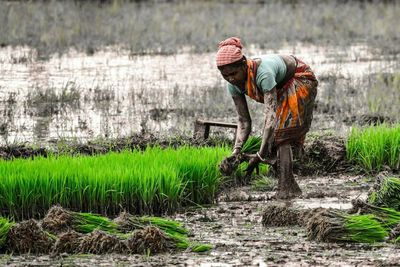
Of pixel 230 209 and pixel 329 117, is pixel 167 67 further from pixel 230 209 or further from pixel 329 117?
pixel 230 209

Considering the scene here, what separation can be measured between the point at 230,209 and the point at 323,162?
1670 millimetres

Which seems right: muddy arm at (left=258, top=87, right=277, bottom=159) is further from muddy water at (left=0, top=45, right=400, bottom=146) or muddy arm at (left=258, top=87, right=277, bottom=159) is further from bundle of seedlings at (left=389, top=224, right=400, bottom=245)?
muddy water at (left=0, top=45, right=400, bottom=146)

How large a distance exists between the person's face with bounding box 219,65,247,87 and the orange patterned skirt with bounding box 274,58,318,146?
42cm

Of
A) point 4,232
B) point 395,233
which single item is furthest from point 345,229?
point 4,232

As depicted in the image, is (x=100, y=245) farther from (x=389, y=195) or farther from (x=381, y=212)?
(x=389, y=195)

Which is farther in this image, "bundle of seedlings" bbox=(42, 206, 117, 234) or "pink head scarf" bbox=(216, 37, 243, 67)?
"pink head scarf" bbox=(216, 37, 243, 67)

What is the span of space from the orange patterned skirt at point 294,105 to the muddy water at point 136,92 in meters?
2.60

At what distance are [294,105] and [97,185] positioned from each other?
1423 mm

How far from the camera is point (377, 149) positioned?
8039 millimetres

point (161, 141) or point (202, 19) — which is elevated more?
point (202, 19)

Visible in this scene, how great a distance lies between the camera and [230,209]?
22.1ft

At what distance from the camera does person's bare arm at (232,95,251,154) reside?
687 centimetres

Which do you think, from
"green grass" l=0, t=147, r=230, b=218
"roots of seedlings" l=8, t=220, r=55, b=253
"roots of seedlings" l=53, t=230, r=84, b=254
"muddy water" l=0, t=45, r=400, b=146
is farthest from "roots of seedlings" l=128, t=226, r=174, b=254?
"muddy water" l=0, t=45, r=400, b=146

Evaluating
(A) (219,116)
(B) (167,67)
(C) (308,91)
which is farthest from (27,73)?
(C) (308,91)
